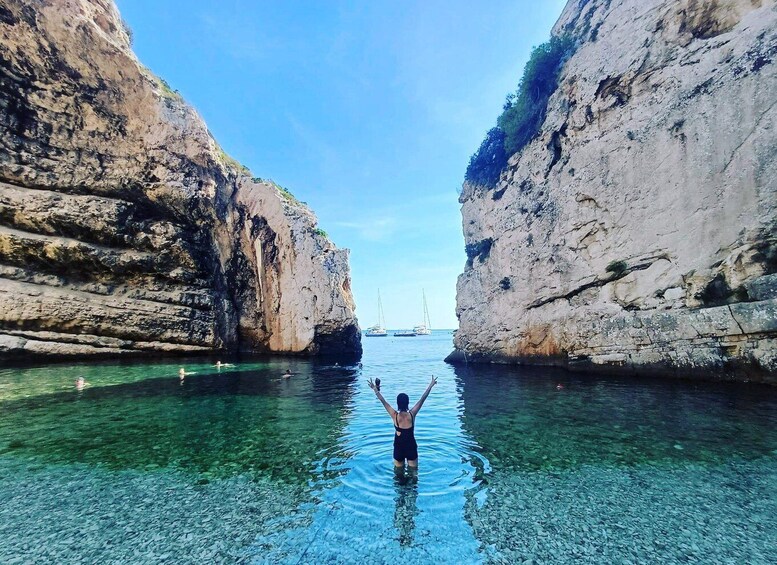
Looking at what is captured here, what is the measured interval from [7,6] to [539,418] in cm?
3619

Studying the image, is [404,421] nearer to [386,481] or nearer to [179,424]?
[386,481]

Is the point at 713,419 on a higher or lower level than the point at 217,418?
lower

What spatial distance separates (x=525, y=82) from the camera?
2703 centimetres

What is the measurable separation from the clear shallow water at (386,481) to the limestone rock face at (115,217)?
1356cm

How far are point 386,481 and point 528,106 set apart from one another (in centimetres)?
Answer: 2892

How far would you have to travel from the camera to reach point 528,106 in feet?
89.2

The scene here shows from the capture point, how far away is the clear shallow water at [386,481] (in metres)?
4.68

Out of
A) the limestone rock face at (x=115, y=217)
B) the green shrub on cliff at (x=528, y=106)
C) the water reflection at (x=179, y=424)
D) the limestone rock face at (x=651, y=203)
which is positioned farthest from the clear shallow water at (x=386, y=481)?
the green shrub on cliff at (x=528, y=106)

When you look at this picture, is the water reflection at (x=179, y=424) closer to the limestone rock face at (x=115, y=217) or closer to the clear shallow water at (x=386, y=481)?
the clear shallow water at (x=386, y=481)

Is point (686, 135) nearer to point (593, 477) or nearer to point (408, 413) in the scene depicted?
point (593, 477)

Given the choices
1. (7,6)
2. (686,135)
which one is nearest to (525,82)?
(686,135)

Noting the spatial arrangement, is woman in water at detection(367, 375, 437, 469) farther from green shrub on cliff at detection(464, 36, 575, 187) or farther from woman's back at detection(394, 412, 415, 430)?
green shrub on cliff at detection(464, 36, 575, 187)

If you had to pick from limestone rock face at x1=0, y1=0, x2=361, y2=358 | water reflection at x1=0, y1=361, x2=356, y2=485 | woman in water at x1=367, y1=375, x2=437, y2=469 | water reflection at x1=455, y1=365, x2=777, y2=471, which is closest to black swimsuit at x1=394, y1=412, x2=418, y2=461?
woman in water at x1=367, y1=375, x2=437, y2=469

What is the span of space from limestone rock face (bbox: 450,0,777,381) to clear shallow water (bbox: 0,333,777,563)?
10.5 feet
